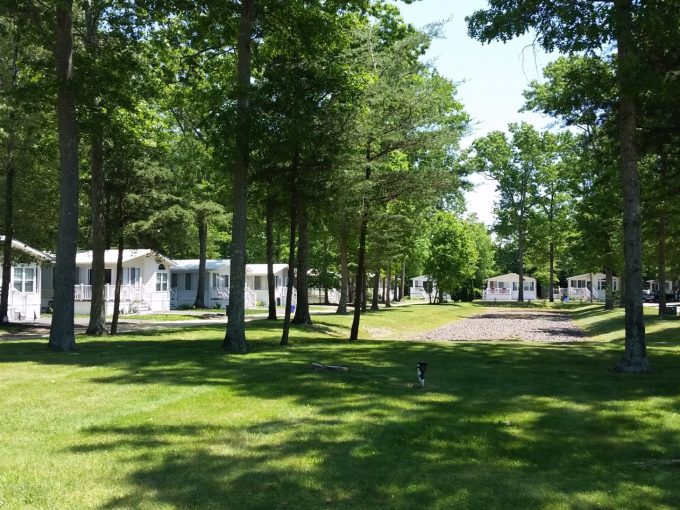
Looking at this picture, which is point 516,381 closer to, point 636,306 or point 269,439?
point 636,306

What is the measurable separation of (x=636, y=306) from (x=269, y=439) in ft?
27.7

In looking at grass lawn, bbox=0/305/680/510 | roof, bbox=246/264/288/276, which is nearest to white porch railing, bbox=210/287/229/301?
roof, bbox=246/264/288/276

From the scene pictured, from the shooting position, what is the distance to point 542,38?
512 inches

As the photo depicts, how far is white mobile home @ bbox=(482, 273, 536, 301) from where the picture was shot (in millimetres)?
86875

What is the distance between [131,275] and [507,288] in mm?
62642

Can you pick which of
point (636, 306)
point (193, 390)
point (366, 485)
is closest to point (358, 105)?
point (636, 306)

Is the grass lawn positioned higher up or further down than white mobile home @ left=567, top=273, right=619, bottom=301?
further down

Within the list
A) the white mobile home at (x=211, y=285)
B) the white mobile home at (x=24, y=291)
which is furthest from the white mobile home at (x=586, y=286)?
the white mobile home at (x=24, y=291)

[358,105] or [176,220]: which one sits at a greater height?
[358,105]

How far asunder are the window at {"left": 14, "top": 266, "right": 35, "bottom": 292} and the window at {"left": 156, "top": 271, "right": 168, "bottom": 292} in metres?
10.0

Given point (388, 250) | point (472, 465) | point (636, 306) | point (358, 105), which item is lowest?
point (472, 465)

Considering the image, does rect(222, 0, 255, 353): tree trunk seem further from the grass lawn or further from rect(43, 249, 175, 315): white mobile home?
rect(43, 249, 175, 315): white mobile home

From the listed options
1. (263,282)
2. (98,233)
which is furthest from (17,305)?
(263,282)

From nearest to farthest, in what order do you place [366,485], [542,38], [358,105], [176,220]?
[366,485] < [542,38] < [358,105] < [176,220]
